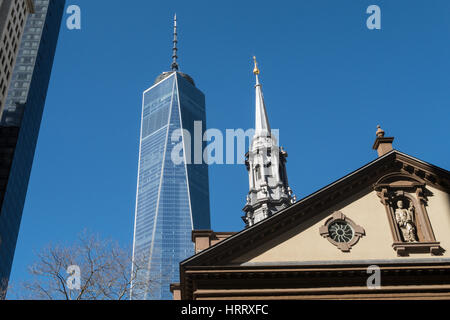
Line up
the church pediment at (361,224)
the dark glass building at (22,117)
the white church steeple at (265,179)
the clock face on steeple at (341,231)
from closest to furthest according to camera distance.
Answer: the church pediment at (361,224)
the clock face on steeple at (341,231)
the white church steeple at (265,179)
the dark glass building at (22,117)

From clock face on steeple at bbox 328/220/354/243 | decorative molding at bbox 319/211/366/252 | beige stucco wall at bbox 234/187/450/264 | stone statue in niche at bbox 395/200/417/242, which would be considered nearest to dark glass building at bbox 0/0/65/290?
beige stucco wall at bbox 234/187/450/264

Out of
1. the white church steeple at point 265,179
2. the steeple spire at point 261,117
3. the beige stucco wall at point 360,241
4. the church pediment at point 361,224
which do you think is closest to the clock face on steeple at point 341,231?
the church pediment at point 361,224

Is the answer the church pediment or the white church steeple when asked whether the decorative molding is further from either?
the white church steeple

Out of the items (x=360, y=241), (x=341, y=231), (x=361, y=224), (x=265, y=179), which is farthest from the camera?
(x=265, y=179)

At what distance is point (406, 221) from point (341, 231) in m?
3.64

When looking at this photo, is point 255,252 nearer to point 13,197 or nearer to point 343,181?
point 343,181

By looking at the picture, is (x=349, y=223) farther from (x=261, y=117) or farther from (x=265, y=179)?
(x=261, y=117)

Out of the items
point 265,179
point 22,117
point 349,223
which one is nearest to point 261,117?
point 265,179

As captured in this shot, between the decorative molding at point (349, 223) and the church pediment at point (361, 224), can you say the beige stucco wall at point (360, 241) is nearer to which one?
the church pediment at point (361, 224)

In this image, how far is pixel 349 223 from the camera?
1057 inches

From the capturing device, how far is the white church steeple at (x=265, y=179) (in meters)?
75.7

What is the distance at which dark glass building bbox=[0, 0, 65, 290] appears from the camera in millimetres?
93250
